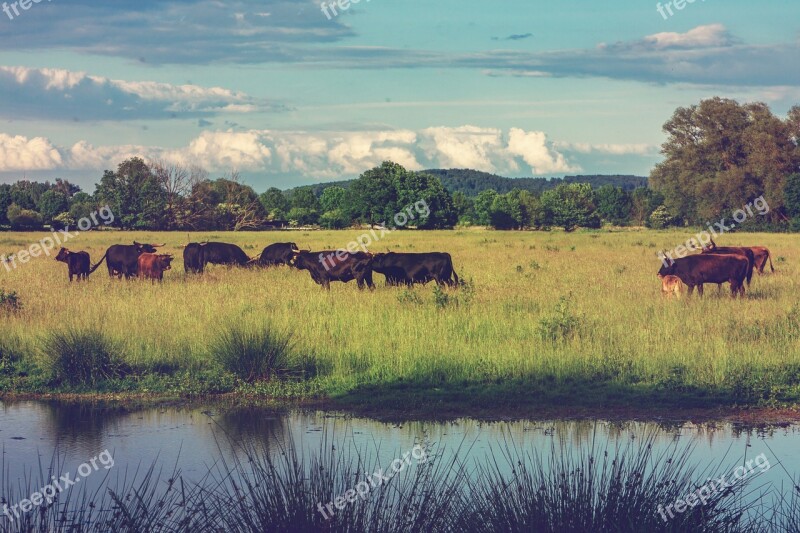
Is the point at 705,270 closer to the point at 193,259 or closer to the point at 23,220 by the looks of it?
the point at 193,259

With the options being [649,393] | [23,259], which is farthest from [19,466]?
[23,259]

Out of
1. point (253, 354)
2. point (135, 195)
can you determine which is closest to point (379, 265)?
point (253, 354)

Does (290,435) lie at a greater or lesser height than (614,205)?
lesser

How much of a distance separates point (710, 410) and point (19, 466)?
8038 mm

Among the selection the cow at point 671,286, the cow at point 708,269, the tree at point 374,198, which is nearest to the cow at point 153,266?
the cow at point 671,286

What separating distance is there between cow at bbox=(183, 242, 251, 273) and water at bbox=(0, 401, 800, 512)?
1649 cm

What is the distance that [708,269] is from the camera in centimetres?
2003

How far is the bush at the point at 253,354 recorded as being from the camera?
43.3 feet

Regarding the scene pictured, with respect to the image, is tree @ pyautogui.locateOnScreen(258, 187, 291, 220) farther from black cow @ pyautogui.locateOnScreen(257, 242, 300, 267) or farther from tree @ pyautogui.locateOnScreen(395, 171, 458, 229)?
black cow @ pyautogui.locateOnScreen(257, 242, 300, 267)

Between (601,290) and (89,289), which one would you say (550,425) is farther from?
(89,289)

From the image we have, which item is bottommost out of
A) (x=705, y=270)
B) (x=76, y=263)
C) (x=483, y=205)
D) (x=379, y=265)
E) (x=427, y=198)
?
(x=705, y=270)

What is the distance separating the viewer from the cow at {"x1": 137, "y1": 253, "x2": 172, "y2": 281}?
24.4 m

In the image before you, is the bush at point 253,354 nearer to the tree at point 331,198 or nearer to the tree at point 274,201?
the tree at point 274,201

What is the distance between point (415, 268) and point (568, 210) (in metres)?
100
